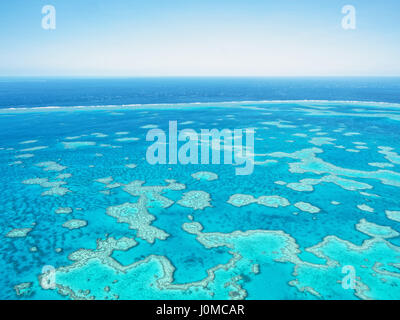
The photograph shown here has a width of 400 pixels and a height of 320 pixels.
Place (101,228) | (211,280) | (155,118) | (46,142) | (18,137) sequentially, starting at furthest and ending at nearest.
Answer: (155,118), (18,137), (46,142), (101,228), (211,280)

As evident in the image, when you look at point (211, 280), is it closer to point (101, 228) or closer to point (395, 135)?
point (101, 228)

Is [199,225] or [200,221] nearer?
[199,225]

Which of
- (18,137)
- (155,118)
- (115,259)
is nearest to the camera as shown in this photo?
(115,259)
